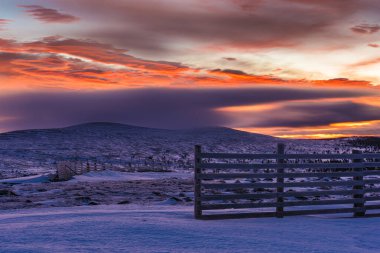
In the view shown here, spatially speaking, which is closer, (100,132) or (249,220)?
(249,220)

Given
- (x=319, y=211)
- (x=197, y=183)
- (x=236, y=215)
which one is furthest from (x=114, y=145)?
(x=197, y=183)

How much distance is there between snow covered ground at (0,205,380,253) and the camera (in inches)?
366

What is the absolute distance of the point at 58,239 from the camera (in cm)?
962

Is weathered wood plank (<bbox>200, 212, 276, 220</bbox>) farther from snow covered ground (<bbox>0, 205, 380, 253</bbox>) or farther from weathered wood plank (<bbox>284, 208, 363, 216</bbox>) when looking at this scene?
weathered wood plank (<bbox>284, 208, 363, 216</bbox>)

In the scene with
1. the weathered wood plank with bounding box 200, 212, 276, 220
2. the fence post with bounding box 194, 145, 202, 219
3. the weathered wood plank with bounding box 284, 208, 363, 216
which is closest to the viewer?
the fence post with bounding box 194, 145, 202, 219

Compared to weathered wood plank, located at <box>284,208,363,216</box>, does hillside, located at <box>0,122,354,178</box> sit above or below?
above

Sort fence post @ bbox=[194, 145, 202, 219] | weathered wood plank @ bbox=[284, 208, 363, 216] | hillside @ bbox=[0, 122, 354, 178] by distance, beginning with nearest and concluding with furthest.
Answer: fence post @ bbox=[194, 145, 202, 219] → weathered wood plank @ bbox=[284, 208, 363, 216] → hillside @ bbox=[0, 122, 354, 178]

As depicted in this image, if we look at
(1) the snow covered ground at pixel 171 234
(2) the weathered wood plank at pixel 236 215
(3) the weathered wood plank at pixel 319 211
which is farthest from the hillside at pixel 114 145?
(3) the weathered wood plank at pixel 319 211

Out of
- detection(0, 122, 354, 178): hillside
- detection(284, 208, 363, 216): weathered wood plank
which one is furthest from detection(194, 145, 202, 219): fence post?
detection(0, 122, 354, 178): hillside

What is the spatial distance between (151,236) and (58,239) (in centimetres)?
174

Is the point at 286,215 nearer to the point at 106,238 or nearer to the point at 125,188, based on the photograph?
the point at 106,238

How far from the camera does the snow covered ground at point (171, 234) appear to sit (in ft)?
30.5

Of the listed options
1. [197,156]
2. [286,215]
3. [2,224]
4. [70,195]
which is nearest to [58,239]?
[2,224]

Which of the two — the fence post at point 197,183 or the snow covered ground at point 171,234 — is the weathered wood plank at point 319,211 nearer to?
the snow covered ground at point 171,234
